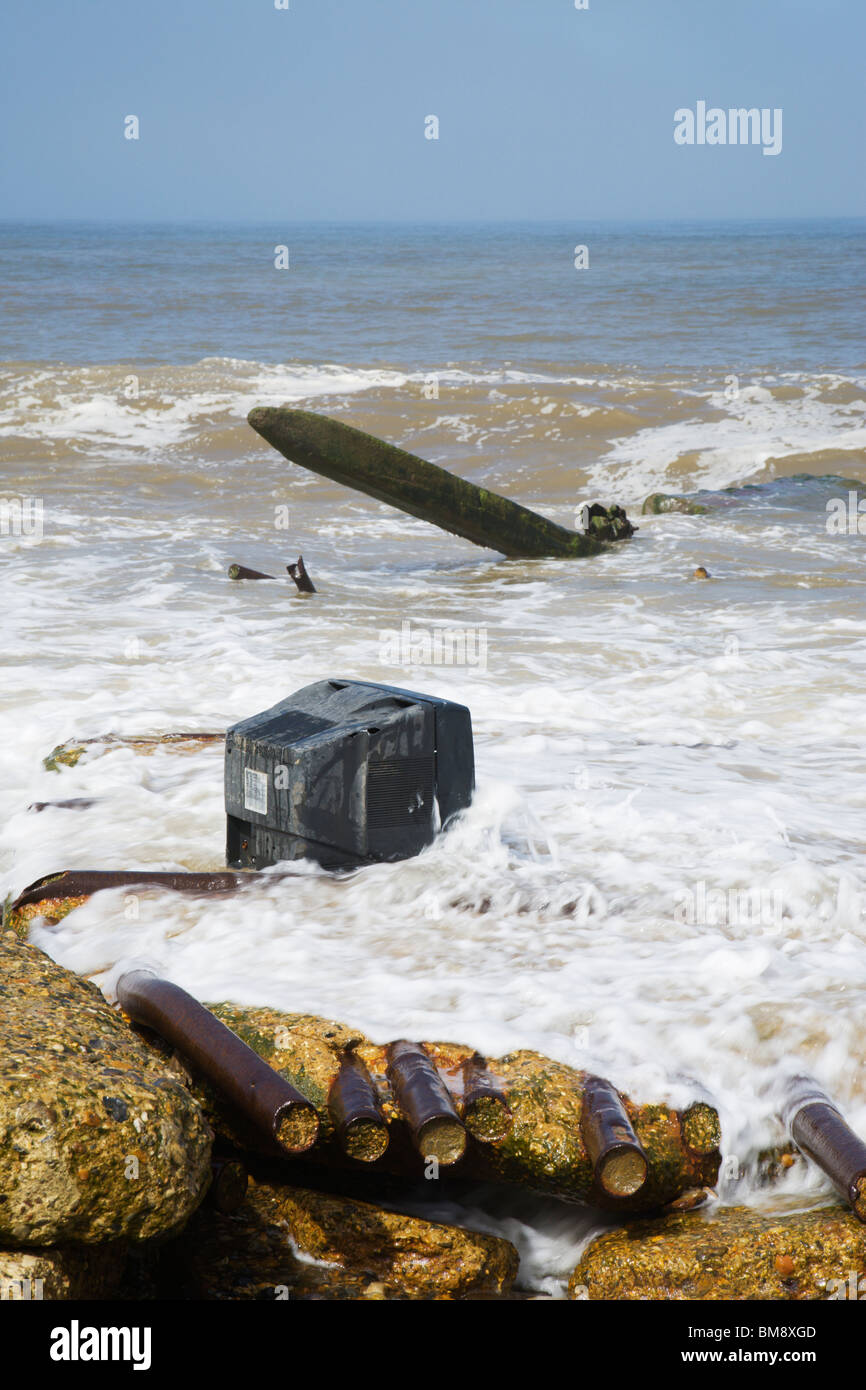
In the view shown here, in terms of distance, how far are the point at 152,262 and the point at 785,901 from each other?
6071cm

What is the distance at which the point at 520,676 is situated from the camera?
7145 mm

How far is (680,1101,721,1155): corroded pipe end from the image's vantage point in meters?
2.75

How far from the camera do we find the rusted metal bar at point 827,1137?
8.18 ft

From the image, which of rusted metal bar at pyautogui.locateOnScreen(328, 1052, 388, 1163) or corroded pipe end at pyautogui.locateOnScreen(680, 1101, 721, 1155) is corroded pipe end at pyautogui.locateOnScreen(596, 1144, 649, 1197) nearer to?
corroded pipe end at pyautogui.locateOnScreen(680, 1101, 721, 1155)

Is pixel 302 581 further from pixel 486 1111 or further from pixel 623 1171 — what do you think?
pixel 623 1171

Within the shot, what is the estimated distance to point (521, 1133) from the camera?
2.70 metres

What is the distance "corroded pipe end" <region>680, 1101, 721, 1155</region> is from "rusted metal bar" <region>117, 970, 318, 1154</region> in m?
0.83

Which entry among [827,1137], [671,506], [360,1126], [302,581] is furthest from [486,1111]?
[671,506]

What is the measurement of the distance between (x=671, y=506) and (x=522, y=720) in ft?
24.5

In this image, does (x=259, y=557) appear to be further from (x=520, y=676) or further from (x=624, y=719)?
(x=624, y=719)

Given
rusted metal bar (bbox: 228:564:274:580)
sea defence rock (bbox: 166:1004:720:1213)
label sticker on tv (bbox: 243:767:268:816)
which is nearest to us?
sea defence rock (bbox: 166:1004:720:1213)

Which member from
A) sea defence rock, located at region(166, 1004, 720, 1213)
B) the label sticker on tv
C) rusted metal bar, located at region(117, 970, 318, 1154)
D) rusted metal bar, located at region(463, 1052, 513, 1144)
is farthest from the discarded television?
rusted metal bar, located at region(463, 1052, 513, 1144)

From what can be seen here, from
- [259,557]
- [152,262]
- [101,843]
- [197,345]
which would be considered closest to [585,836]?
[101,843]

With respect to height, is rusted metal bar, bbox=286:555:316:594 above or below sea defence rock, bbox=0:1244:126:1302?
above
